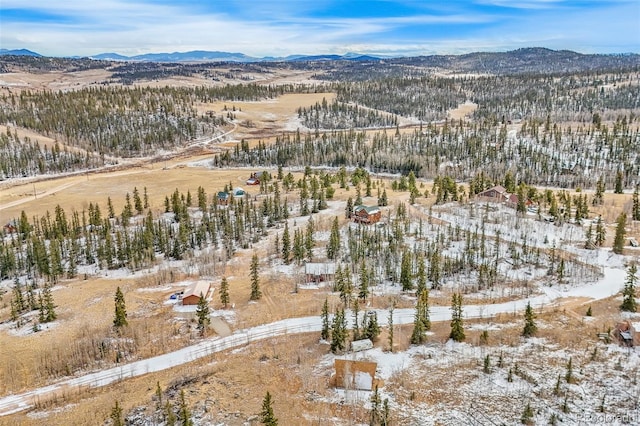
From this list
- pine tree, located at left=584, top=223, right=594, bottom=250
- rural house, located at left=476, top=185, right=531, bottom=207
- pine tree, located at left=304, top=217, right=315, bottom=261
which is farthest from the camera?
rural house, located at left=476, top=185, right=531, bottom=207

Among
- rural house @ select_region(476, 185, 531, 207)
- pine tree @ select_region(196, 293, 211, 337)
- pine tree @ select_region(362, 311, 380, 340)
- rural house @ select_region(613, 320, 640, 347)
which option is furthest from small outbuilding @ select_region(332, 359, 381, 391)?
rural house @ select_region(476, 185, 531, 207)

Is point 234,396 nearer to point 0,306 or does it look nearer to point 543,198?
point 0,306

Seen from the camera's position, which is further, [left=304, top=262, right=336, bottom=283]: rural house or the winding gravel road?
[left=304, top=262, right=336, bottom=283]: rural house

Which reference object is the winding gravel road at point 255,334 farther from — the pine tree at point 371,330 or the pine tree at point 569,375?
the pine tree at point 569,375

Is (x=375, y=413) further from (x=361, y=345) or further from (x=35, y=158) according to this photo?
(x=35, y=158)

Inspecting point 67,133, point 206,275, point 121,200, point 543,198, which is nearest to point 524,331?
point 206,275

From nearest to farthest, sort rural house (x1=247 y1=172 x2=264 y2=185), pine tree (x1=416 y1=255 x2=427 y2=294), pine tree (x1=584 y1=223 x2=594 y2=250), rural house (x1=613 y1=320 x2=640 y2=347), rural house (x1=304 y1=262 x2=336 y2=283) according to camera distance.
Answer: rural house (x1=613 y1=320 x2=640 y2=347) < pine tree (x1=416 y1=255 x2=427 y2=294) < rural house (x1=304 y1=262 x2=336 y2=283) < pine tree (x1=584 y1=223 x2=594 y2=250) < rural house (x1=247 y1=172 x2=264 y2=185)

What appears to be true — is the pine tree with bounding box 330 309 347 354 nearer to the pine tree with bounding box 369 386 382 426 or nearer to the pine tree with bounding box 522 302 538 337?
the pine tree with bounding box 369 386 382 426
